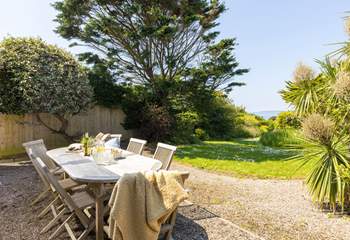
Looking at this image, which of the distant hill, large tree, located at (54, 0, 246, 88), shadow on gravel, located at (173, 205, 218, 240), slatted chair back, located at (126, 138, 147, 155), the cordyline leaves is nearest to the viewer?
shadow on gravel, located at (173, 205, 218, 240)

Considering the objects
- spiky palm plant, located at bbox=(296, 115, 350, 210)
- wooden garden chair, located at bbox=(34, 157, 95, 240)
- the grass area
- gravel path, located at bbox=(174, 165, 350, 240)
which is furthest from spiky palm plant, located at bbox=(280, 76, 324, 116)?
wooden garden chair, located at bbox=(34, 157, 95, 240)

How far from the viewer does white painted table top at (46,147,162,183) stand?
282cm

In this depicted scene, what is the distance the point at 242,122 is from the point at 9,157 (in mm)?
13191

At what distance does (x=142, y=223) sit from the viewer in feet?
6.98

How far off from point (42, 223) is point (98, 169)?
1.19 meters

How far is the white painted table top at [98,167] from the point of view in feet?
9.25

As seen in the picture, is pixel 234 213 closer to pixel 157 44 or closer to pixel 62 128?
pixel 62 128

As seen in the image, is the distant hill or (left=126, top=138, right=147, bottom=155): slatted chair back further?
the distant hill

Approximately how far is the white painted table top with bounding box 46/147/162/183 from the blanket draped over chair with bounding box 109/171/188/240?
69 centimetres

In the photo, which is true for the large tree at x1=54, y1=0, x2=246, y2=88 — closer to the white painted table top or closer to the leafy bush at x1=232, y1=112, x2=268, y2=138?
the leafy bush at x1=232, y1=112, x2=268, y2=138

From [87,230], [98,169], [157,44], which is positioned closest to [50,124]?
[157,44]

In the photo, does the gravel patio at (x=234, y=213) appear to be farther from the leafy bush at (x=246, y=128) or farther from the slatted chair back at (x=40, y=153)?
the leafy bush at (x=246, y=128)

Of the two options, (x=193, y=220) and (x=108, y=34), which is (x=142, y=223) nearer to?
(x=193, y=220)

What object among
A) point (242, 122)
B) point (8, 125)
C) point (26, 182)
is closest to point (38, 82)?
point (8, 125)
